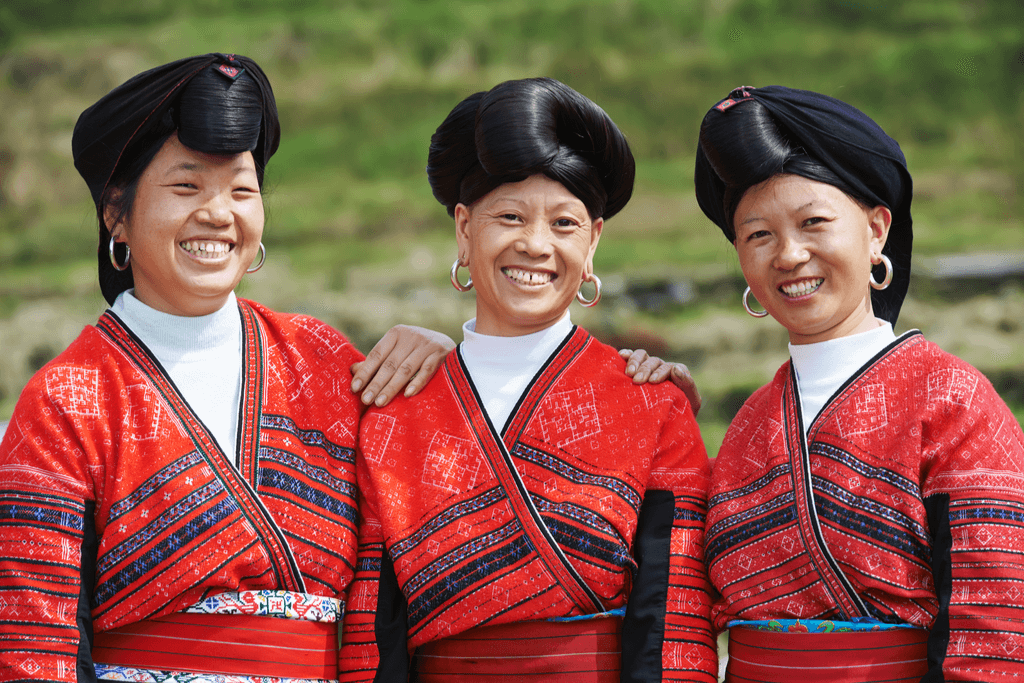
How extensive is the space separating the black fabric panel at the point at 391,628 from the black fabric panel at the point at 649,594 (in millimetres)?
563

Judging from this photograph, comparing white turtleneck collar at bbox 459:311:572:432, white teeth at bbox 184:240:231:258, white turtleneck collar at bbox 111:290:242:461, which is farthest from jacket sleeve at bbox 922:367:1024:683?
white teeth at bbox 184:240:231:258

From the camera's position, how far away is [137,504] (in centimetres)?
255

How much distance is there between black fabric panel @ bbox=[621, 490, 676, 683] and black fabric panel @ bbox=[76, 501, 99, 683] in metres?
1.31

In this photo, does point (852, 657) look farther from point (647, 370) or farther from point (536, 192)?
point (536, 192)

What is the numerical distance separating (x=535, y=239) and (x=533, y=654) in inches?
42.1

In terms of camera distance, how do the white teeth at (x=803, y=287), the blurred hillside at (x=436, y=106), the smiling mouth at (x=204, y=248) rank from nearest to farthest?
the white teeth at (x=803, y=287) < the smiling mouth at (x=204, y=248) < the blurred hillside at (x=436, y=106)

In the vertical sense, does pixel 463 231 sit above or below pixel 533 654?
above

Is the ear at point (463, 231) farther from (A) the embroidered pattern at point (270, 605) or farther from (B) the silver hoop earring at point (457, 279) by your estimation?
(A) the embroidered pattern at point (270, 605)

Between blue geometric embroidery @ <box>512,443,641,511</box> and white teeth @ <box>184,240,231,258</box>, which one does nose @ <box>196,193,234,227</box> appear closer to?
white teeth @ <box>184,240,231,258</box>

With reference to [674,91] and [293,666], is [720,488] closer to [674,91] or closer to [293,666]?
[293,666]

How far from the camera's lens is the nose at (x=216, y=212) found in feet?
8.87

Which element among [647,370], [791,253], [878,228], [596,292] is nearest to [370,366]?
[596,292]

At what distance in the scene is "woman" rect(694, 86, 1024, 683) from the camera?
2312 millimetres

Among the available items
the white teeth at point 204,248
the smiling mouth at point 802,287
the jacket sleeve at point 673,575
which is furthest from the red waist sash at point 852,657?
the white teeth at point 204,248
